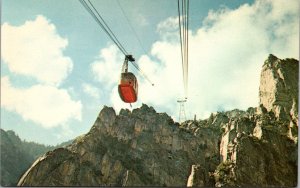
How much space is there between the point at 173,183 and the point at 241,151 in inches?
1107

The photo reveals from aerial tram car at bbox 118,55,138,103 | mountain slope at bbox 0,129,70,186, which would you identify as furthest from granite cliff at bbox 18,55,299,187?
aerial tram car at bbox 118,55,138,103

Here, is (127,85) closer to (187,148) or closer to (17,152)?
(187,148)

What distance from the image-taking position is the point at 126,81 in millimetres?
16078

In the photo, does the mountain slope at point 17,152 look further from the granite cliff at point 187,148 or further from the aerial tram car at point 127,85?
the aerial tram car at point 127,85

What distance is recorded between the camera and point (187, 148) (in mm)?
91500

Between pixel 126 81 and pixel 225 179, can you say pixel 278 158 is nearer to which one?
pixel 225 179

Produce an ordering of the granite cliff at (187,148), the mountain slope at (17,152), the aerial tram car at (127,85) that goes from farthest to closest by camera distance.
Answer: the mountain slope at (17,152), the granite cliff at (187,148), the aerial tram car at (127,85)

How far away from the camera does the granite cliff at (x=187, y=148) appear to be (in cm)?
5878

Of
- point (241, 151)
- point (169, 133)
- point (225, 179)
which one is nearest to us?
point (225, 179)

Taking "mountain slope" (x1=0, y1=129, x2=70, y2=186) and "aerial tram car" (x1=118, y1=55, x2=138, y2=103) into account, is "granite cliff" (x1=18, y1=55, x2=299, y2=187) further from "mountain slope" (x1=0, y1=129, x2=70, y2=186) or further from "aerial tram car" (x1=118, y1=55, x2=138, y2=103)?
"aerial tram car" (x1=118, y1=55, x2=138, y2=103)

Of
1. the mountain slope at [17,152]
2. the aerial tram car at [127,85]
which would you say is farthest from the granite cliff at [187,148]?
the aerial tram car at [127,85]

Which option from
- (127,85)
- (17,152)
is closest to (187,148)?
(17,152)

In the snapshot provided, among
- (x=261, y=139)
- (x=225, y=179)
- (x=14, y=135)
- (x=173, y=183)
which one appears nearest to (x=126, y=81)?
(x=225, y=179)

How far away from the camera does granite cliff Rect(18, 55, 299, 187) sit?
5878 centimetres
